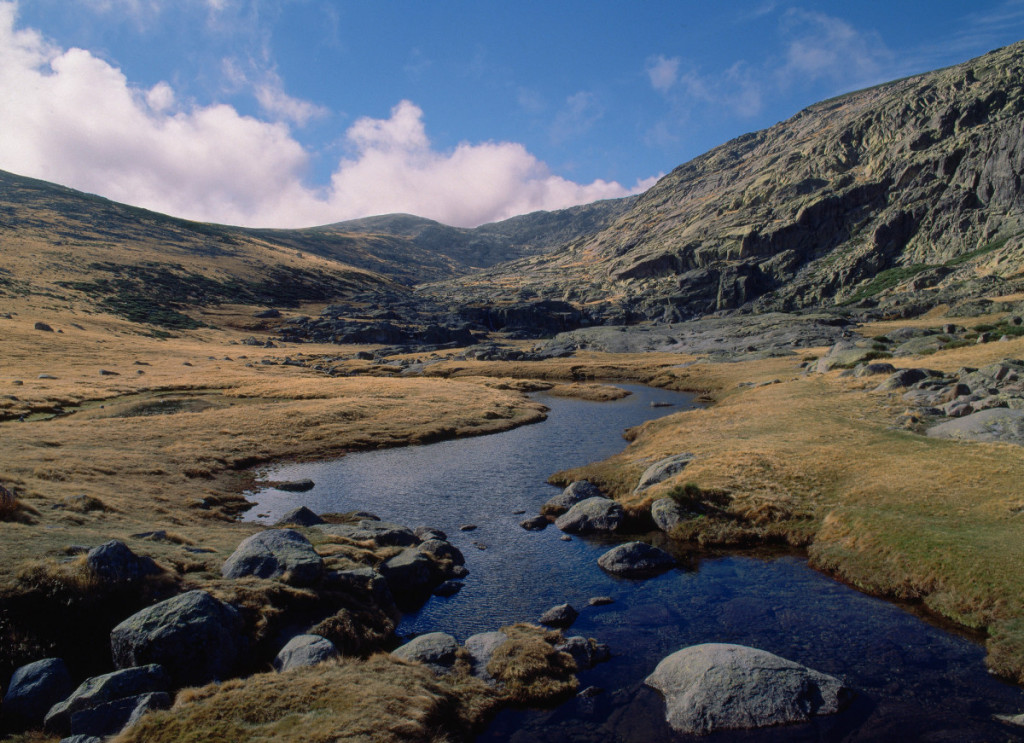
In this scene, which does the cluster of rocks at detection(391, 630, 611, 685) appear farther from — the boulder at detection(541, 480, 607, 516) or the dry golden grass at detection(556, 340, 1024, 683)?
the boulder at detection(541, 480, 607, 516)

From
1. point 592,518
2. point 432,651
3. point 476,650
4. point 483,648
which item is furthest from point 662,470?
point 432,651

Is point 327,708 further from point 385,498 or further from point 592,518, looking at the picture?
point 385,498

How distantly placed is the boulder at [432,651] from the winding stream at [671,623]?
184cm

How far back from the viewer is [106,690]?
47.0 feet

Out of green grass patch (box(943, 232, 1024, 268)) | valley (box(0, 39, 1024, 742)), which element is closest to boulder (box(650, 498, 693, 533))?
valley (box(0, 39, 1024, 742))

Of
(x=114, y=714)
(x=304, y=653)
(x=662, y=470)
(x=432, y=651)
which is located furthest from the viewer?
(x=662, y=470)

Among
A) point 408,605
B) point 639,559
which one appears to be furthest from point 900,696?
point 408,605

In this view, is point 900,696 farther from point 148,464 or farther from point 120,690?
point 148,464

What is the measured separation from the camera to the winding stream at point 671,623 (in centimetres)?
1534

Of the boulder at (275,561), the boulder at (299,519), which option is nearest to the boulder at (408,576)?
the boulder at (275,561)

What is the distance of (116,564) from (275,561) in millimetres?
5559

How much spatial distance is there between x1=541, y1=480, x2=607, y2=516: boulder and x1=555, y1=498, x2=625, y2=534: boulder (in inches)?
79.2

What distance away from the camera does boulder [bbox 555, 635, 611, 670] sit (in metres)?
18.7

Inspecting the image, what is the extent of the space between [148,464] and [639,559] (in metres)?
36.5
